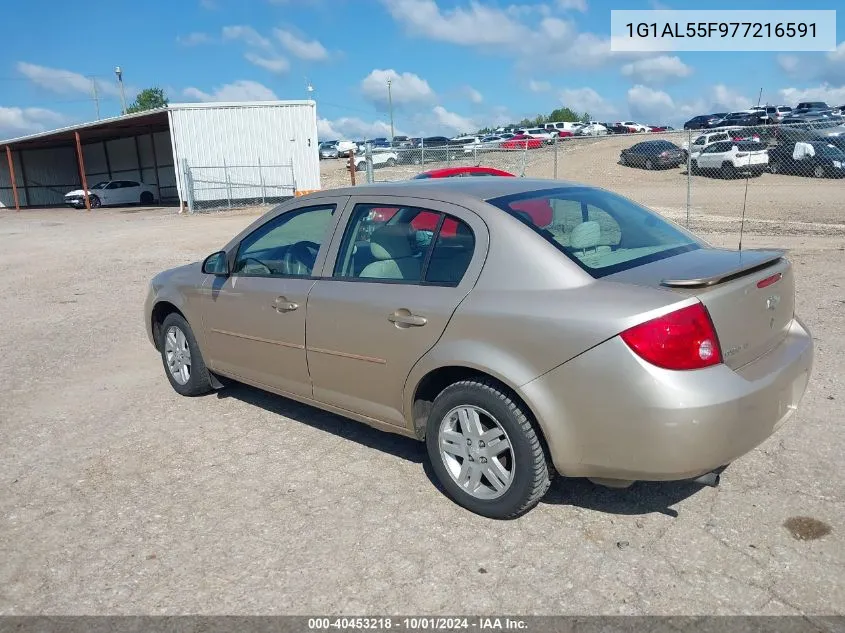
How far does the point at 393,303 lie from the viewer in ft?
12.1

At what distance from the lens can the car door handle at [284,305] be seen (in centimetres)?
425

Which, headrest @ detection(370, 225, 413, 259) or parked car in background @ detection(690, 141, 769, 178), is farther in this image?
parked car in background @ detection(690, 141, 769, 178)

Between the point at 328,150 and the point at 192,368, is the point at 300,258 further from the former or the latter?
the point at 328,150

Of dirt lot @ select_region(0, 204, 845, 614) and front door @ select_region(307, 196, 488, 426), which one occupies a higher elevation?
front door @ select_region(307, 196, 488, 426)

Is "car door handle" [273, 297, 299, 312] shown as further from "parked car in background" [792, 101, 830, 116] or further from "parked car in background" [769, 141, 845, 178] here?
"parked car in background" [792, 101, 830, 116]

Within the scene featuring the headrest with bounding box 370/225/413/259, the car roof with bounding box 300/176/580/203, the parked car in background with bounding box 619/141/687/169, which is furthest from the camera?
the parked car in background with bounding box 619/141/687/169

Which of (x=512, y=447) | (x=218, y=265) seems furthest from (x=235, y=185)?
(x=512, y=447)

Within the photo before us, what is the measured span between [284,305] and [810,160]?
24096 millimetres

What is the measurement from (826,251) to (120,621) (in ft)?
37.0

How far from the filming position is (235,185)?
A: 29406 millimetres

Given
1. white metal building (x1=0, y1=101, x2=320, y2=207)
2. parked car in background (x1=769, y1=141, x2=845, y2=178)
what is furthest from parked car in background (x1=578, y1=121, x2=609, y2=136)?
parked car in background (x1=769, y1=141, x2=845, y2=178)

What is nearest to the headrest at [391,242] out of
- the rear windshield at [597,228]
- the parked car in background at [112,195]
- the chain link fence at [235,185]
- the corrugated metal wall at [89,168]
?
the rear windshield at [597,228]

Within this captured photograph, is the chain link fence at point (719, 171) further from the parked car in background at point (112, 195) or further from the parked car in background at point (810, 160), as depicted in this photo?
the parked car in background at point (112, 195)

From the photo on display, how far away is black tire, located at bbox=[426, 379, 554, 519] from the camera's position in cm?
324
